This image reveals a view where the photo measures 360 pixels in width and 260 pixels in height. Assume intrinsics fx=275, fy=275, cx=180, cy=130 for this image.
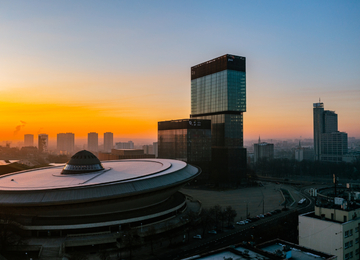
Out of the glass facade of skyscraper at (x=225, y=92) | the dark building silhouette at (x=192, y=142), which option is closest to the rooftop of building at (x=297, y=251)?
the dark building silhouette at (x=192, y=142)

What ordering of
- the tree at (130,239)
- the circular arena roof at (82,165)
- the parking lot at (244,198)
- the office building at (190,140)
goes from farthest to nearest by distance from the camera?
the office building at (190,140) → the parking lot at (244,198) → the circular arena roof at (82,165) → the tree at (130,239)

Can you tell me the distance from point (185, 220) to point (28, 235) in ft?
85.5

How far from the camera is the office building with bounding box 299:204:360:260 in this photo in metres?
31.6

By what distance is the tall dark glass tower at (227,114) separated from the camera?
383ft

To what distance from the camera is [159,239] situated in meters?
46.0

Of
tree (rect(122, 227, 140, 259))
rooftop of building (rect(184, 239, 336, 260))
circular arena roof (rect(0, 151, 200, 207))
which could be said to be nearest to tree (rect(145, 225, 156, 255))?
tree (rect(122, 227, 140, 259))

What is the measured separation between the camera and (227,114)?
122m

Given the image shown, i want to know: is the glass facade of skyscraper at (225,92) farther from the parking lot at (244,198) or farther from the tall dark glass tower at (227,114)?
the parking lot at (244,198)

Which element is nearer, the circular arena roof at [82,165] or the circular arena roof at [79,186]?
the circular arena roof at [79,186]

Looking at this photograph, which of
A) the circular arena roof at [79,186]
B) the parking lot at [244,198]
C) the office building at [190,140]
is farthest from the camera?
the office building at [190,140]

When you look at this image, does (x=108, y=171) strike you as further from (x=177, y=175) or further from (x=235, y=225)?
(x=235, y=225)

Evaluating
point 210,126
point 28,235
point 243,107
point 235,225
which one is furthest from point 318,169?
point 28,235

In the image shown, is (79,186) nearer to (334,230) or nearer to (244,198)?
(334,230)

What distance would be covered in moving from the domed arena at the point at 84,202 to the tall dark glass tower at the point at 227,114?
67117 mm
